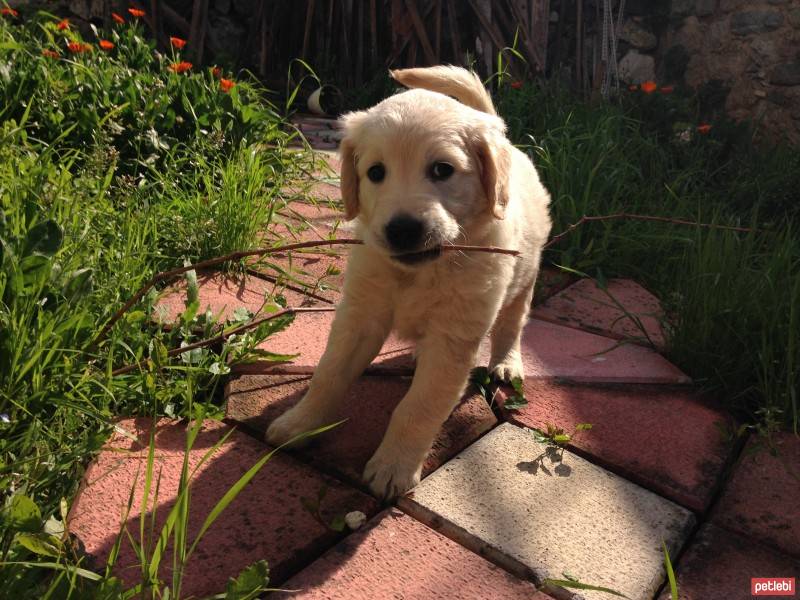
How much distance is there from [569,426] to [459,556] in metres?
0.67

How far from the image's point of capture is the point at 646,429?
7.05 feet

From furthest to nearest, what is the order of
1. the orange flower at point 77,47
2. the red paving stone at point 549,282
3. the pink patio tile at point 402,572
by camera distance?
the orange flower at point 77,47 → the red paving stone at point 549,282 → the pink patio tile at point 402,572

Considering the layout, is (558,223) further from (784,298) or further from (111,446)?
(111,446)

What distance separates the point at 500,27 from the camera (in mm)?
5953

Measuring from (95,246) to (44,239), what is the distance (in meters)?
0.38

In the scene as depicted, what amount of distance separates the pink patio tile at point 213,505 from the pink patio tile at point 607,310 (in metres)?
1.40

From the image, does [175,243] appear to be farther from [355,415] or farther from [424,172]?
[424,172]

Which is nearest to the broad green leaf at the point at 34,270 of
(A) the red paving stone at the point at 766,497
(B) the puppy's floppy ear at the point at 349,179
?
(B) the puppy's floppy ear at the point at 349,179

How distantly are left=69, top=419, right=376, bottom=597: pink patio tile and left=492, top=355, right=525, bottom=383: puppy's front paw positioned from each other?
0.78 m

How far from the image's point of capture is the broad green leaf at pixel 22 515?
1351mm

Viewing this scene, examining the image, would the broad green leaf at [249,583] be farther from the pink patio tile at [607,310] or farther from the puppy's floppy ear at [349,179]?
the pink patio tile at [607,310]

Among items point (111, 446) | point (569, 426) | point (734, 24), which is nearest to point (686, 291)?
point (569, 426)

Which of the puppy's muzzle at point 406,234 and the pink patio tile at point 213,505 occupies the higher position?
the puppy's muzzle at point 406,234

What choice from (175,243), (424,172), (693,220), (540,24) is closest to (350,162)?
(424,172)
